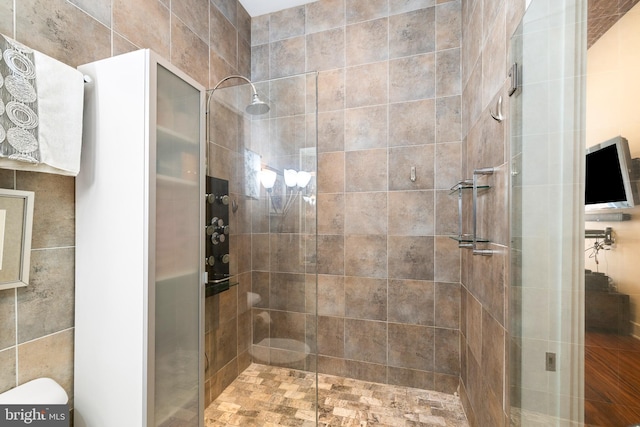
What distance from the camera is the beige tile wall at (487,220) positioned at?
116cm

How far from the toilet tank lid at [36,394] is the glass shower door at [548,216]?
1616mm

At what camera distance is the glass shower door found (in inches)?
28.0

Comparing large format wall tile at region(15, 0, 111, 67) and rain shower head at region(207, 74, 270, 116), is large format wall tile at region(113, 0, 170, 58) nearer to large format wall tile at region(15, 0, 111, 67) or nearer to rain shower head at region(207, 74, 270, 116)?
large format wall tile at region(15, 0, 111, 67)

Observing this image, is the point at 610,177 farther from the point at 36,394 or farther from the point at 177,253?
the point at 36,394

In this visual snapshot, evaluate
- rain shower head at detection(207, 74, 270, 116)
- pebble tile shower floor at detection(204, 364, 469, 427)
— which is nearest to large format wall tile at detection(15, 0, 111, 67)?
rain shower head at detection(207, 74, 270, 116)

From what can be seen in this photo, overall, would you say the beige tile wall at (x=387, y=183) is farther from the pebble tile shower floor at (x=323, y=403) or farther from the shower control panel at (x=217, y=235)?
the shower control panel at (x=217, y=235)

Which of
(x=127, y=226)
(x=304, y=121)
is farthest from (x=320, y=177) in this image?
(x=127, y=226)

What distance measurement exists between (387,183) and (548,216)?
1395 mm

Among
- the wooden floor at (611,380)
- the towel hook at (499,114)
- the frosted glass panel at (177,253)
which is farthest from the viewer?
the towel hook at (499,114)

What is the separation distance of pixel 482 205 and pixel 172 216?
1596mm

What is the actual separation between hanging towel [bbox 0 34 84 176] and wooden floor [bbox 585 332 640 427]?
1655 millimetres

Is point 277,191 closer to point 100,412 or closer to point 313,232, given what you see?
point 313,232

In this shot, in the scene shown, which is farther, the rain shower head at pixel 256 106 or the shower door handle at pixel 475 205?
the rain shower head at pixel 256 106

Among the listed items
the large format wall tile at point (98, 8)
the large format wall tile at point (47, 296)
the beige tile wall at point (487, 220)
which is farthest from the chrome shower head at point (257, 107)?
the beige tile wall at point (487, 220)
